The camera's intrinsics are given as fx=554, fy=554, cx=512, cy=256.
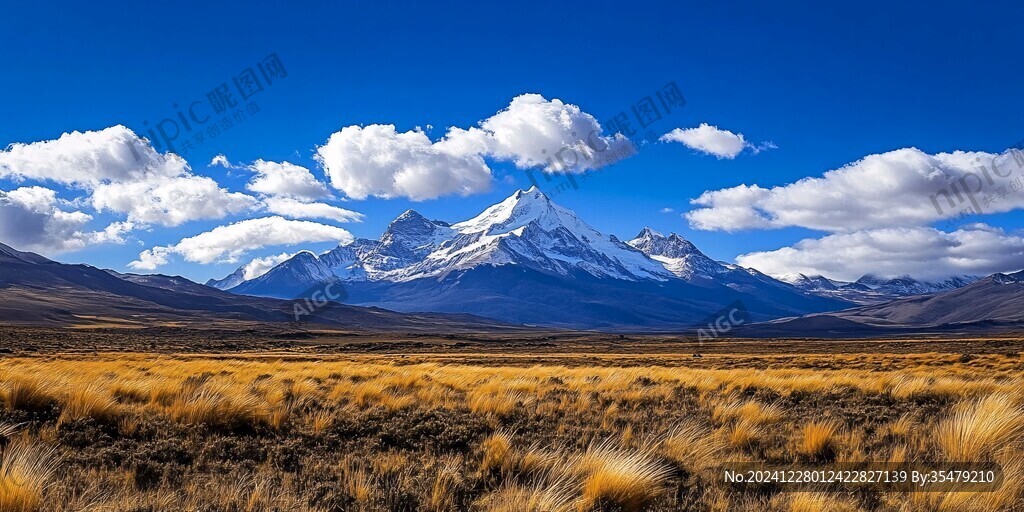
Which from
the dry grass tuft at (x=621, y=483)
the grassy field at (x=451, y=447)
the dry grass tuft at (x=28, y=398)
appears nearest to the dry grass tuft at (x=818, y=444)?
the grassy field at (x=451, y=447)

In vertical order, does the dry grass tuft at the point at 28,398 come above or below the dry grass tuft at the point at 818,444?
above

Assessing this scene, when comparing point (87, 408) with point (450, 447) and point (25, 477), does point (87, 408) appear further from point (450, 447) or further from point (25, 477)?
point (450, 447)

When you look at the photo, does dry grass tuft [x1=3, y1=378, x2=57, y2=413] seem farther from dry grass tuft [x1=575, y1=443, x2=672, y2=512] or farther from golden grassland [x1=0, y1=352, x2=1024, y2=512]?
dry grass tuft [x1=575, y1=443, x2=672, y2=512]

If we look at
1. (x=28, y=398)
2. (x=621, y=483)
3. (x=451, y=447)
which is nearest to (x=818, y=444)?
(x=621, y=483)

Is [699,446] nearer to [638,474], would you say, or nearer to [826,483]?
[826,483]

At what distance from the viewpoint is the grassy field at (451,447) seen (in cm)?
474

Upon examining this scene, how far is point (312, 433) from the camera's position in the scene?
288 inches

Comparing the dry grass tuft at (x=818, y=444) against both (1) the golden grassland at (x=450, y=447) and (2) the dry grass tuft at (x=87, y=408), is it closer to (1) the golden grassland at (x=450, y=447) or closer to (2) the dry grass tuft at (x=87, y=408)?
(1) the golden grassland at (x=450, y=447)

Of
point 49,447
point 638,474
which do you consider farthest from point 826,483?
point 49,447

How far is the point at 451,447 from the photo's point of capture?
279 inches

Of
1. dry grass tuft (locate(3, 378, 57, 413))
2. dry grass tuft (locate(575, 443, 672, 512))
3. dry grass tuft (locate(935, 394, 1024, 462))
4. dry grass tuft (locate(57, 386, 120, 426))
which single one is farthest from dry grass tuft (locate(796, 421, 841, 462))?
dry grass tuft (locate(3, 378, 57, 413))

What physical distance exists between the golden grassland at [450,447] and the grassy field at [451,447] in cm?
3

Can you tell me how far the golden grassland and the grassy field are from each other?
1.1 inches

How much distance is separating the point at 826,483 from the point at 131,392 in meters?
10.0
